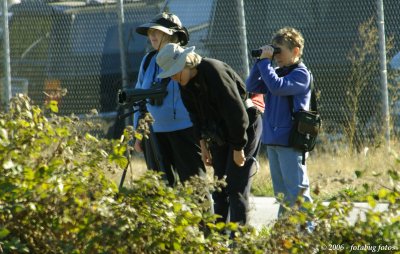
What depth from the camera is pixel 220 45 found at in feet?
36.5

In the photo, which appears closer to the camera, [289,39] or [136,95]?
[136,95]

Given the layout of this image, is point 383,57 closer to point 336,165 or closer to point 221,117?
point 336,165

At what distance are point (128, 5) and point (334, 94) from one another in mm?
2979

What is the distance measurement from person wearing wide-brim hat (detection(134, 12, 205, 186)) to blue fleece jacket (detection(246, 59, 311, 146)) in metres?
0.56

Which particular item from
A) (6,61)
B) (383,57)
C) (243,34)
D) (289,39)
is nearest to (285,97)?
(289,39)

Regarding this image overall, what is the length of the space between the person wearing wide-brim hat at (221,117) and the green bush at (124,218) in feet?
4.31

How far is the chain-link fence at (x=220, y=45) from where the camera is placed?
1055cm

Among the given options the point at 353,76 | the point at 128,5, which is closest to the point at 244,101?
the point at 353,76

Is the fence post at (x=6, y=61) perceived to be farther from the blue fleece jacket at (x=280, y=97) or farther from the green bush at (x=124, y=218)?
the green bush at (x=124, y=218)

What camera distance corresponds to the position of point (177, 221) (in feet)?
13.7

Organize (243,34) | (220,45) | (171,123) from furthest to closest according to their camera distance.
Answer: (220,45) → (243,34) → (171,123)

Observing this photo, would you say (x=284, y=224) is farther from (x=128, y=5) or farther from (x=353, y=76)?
(x=128, y=5)

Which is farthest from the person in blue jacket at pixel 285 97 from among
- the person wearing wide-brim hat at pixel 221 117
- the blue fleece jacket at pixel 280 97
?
the person wearing wide-brim hat at pixel 221 117

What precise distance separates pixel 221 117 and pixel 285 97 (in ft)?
2.29
